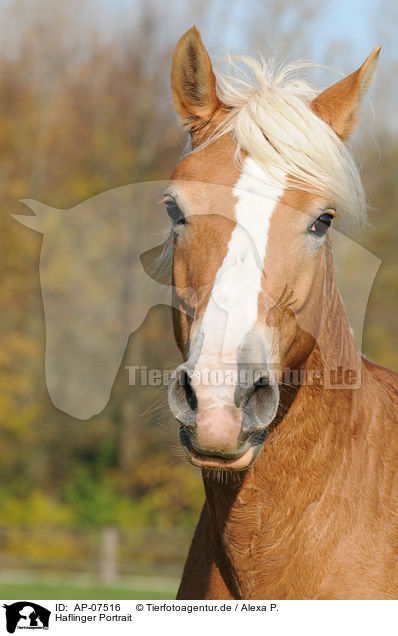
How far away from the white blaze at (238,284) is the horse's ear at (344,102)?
579 mm

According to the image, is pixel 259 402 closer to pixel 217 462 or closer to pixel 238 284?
pixel 217 462

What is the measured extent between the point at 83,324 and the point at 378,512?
18.8 metres

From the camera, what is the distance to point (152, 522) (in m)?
23.0

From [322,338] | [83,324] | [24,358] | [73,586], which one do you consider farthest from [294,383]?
[24,358]

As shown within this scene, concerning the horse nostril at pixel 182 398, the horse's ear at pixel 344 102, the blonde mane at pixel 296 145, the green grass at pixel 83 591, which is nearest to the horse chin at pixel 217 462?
the horse nostril at pixel 182 398

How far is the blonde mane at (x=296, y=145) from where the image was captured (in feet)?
10.9

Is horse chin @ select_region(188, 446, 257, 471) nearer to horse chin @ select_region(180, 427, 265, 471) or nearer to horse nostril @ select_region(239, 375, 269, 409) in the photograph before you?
horse chin @ select_region(180, 427, 265, 471)

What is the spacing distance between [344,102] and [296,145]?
0.46 m

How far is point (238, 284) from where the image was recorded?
117 inches

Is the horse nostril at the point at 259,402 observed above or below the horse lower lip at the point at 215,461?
above

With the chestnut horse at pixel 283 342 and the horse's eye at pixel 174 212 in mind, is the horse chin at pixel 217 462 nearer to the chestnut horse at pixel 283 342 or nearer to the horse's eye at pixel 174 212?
the chestnut horse at pixel 283 342
